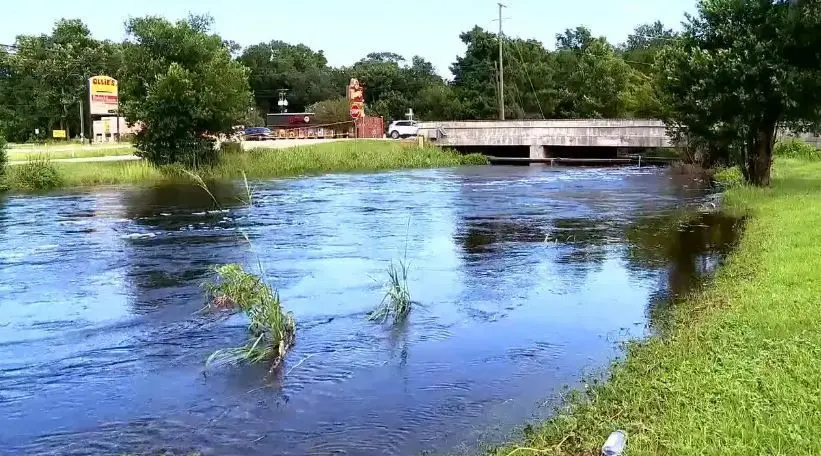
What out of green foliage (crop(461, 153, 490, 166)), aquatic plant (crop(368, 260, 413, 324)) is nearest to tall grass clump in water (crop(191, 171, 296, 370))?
aquatic plant (crop(368, 260, 413, 324))

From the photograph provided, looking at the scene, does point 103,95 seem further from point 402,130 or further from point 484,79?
point 484,79

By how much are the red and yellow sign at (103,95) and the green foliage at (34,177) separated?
23.9 m

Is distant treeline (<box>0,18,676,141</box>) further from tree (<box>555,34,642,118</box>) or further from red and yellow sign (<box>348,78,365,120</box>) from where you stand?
red and yellow sign (<box>348,78,365,120</box>)

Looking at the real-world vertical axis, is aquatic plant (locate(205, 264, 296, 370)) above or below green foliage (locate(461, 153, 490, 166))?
below

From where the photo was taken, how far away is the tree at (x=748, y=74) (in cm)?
2306

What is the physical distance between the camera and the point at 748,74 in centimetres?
2350

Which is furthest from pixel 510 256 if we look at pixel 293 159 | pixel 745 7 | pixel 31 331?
pixel 293 159

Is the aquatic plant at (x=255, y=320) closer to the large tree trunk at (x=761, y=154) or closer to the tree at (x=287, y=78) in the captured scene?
the large tree trunk at (x=761, y=154)

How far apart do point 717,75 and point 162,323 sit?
18666mm

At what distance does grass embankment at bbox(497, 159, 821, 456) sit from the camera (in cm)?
602

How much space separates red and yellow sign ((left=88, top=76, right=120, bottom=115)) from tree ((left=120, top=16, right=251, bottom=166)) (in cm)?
1632

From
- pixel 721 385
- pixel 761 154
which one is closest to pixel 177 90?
pixel 761 154

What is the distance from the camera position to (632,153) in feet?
200

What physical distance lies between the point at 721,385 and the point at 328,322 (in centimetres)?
602
